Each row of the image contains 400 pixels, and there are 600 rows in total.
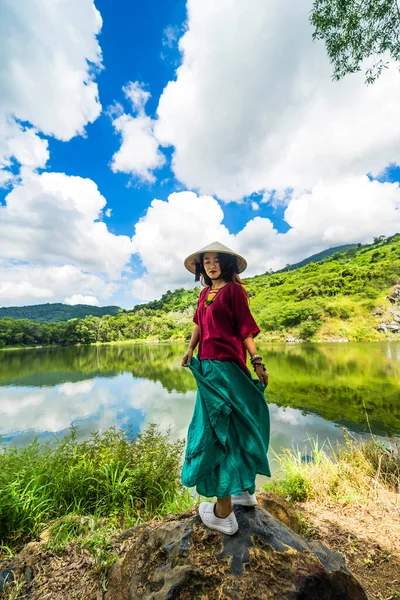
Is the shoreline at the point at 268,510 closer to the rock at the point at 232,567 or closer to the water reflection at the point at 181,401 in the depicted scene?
the rock at the point at 232,567

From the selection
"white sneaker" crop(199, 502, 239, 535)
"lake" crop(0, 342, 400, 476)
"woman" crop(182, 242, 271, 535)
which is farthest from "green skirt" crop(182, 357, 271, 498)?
"lake" crop(0, 342, 400, 476)

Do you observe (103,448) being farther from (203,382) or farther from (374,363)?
(374,363)

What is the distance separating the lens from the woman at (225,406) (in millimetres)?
1861

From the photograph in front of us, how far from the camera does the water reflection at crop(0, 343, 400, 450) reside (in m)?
10.4

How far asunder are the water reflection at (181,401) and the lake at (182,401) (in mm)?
34

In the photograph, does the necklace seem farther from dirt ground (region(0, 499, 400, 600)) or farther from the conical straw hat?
dirt ground (region(0, 499, 400, 600))

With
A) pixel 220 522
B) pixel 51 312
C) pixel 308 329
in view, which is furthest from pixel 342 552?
pixel 51 312

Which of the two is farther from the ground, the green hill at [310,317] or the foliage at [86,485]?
the green hill at [310,317]

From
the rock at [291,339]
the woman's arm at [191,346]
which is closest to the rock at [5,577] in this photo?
the woman's arm at [191,346]

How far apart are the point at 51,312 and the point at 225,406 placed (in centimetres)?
18395

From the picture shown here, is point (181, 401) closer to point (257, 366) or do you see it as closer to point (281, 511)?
point (281, 511)

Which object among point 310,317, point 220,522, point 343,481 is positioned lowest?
point 343,481

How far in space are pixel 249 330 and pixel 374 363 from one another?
81.2 ft

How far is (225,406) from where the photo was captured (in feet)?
6.24
